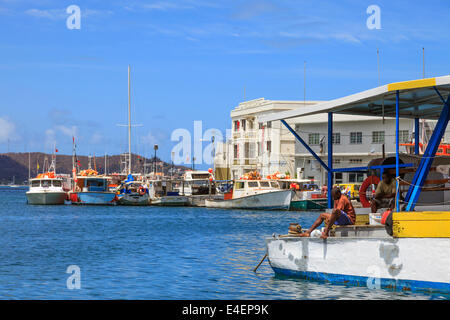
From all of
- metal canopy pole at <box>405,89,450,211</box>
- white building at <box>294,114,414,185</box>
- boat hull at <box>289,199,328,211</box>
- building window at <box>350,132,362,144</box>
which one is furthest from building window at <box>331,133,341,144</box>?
metal canopy pole at <box>405,89,450,211</box>

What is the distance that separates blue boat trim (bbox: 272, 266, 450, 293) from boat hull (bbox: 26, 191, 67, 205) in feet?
191

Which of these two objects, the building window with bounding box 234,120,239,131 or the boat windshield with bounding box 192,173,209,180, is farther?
the building window with bounding box 234,120,239,131

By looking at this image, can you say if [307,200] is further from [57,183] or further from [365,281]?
[365,281]

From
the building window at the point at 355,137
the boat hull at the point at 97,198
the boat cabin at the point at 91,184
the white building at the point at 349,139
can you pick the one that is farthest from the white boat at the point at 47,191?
the building window at the point at 355,137

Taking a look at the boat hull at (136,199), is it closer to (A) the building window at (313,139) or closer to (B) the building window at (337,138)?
(A) the building window at (313,139)

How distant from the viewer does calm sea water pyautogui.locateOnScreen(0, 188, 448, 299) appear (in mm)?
16109

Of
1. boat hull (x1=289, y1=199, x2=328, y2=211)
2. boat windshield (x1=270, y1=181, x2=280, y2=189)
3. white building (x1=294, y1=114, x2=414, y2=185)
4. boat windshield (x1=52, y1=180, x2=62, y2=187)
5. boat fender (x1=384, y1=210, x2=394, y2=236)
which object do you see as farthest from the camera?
boat windshield (x1=52, y1=180, x2=62, y2=187)

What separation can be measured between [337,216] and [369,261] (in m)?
1.33

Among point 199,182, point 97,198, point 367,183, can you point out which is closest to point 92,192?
point 97,198

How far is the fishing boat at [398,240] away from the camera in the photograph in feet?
44.2

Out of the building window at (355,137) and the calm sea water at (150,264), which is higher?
the building window at (355,137)

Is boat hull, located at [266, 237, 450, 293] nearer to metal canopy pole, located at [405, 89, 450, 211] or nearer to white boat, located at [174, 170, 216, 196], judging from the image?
metal canopy pole, located at [405, 89, 450, 211]

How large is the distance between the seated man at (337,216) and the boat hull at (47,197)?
192 feet
